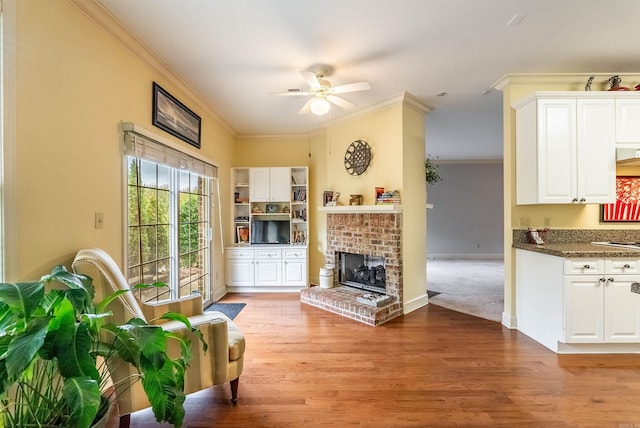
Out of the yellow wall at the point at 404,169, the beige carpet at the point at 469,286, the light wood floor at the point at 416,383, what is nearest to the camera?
the light wood floor at the point at 416,383

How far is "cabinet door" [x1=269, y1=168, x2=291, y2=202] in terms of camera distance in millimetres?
4789

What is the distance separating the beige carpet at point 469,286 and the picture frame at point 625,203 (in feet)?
5.57

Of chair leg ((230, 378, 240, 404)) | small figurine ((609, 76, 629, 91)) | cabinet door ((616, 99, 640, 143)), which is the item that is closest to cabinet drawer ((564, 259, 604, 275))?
cabinet door ((616, 99, 640, 143))

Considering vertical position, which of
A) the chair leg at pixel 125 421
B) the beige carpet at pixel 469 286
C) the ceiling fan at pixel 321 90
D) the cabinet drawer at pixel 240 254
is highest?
the ceiling fan at pixel 321 90

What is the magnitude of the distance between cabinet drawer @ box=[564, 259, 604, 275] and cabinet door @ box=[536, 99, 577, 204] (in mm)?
644

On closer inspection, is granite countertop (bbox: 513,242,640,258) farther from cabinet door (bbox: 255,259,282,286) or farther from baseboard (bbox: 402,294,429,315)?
cabinet door (bbox: 255,259,282,286)

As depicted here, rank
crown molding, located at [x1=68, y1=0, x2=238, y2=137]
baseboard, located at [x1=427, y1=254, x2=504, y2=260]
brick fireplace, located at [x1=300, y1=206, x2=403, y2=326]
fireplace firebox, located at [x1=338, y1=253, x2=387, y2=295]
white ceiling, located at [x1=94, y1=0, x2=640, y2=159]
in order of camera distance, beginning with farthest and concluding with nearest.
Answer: baseboard, located at [x1=427, y1=254, x2=504, y2=260], fireplace firebox, located at [x1=338, y1=253, x2=387, y2=295], brick fireplace, located at [x1=300, y1=206, x2=403, y2=326], white ceiling, located at [x1=94, y1=0, x2=640, y2=159], crown molding, located at [x1=68, y1=0, x2=238, y2=137]

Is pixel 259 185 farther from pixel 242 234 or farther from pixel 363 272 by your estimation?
pixel 363 272

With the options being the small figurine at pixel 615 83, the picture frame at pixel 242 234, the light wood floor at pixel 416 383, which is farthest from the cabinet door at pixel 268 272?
the small figurine at pixel 615 83

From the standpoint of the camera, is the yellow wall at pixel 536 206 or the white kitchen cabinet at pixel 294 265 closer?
the yellow wall at pixel 536 206

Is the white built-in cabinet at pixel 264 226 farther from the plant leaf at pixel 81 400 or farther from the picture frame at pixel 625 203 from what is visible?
the picture frame at pixel 625 203

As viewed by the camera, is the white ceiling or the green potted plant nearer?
the green potted plant

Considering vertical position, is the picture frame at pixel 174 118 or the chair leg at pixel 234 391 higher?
the picture frame at pixel 174 118

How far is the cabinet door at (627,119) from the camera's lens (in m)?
2.80
